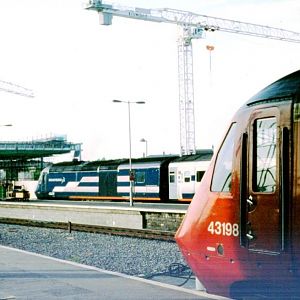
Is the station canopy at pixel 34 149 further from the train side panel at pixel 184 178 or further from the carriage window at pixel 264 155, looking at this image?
the carriage window at pixel 264 155

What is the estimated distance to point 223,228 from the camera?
267 inches

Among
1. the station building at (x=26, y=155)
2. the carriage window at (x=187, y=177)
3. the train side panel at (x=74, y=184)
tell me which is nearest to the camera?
the carriage window at (x=187, y=177)

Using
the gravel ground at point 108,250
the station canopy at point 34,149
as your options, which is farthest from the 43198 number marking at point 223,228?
the station canopy at point 34,149

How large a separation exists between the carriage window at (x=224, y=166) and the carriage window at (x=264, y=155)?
49cm

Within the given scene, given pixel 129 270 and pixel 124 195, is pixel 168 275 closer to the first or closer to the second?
pixel 129 270

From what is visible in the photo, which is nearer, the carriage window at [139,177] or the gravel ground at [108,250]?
the gravel ground at [108,250]

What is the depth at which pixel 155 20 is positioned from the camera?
7406 centimetres

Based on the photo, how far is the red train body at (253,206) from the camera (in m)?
5.94

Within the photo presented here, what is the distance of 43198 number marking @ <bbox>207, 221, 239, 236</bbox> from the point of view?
660 cm

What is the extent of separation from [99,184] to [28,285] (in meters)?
34.0

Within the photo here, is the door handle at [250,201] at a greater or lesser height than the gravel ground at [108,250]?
greater

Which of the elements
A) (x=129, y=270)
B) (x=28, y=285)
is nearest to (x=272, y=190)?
(x=28, y=285)

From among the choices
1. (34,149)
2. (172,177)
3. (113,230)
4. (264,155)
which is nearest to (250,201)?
(264,155)

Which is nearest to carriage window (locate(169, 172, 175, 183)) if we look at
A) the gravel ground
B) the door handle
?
the gravel ground
